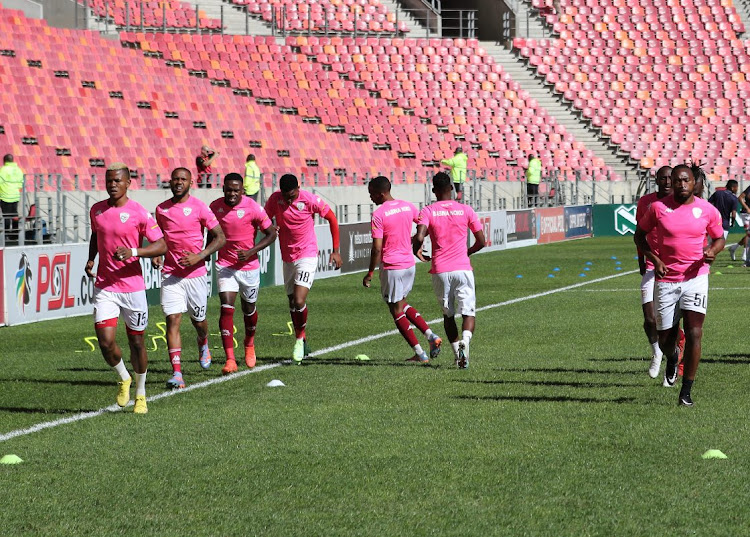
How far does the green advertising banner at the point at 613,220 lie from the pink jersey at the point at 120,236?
3331 cm

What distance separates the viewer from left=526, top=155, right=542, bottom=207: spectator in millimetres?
38000

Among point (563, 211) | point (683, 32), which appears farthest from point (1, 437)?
point (683, 32)

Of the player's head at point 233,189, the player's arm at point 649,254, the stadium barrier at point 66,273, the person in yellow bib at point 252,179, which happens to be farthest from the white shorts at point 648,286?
the person in yellow bib at point 252,179

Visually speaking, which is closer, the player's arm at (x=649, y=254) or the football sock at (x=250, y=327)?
the player's arm at (x=649, y=254)

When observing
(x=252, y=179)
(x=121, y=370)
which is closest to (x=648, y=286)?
(x=121, y=370)

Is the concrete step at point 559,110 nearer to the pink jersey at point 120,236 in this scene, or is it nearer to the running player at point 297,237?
the running player at point 297,237

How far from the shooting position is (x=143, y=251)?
971cm

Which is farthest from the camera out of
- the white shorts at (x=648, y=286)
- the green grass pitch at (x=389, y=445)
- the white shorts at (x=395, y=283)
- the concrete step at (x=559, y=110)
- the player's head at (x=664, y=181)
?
the concrete step at (x=559, y=110)

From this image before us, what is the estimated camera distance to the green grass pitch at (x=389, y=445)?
6523 millimetres

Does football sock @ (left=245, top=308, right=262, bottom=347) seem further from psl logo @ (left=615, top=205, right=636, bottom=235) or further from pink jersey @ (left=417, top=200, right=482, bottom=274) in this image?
psl logo @ (left=615, top=205, right=636, bottom=235)

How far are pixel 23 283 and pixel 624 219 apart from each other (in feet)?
90.5

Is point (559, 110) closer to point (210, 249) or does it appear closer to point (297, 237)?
point (297, 237)

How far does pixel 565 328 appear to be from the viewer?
16.0 meters

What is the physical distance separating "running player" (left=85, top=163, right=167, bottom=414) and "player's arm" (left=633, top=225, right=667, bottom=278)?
11.9 feet
